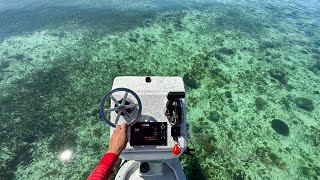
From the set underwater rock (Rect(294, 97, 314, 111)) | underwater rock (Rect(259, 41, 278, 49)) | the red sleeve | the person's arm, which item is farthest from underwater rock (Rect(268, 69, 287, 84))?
the red sleeve

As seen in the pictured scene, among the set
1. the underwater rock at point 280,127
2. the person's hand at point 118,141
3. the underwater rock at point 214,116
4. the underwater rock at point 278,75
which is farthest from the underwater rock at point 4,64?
the underwater rock at point 278,75

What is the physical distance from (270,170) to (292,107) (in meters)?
3.82

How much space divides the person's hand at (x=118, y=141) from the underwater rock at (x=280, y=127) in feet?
25.4

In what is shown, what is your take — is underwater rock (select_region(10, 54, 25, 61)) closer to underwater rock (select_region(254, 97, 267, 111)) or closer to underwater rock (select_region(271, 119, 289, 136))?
underwater rock (select_region(254, 97, 267, 111))

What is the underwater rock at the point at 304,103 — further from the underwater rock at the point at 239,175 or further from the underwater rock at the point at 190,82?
the underwater rock at the point at 239,175

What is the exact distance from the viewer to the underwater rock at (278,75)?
11806 millimetres

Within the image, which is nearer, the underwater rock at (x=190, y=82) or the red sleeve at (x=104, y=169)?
the red sleeve at (x=104, y=169)

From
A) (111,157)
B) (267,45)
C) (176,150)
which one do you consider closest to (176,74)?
(267,45)

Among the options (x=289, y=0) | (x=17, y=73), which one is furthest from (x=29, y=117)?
(x=289, y=0)

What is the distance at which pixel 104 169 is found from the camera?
2816mm

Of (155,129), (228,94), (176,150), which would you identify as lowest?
(228,94)

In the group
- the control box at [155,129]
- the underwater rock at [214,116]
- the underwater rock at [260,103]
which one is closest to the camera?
the control box at [155,129]

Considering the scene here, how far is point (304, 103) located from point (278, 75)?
6.67 feet

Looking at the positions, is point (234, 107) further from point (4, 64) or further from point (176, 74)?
point (4, 64)
